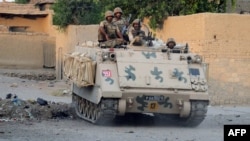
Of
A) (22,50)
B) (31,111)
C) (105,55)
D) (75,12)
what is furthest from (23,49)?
(105,55)

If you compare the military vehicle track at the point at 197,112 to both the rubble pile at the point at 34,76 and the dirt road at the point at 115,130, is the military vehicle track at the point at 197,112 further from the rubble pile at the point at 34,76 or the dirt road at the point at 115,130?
the rubble pile at the point at 34,76

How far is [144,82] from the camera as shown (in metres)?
12.7

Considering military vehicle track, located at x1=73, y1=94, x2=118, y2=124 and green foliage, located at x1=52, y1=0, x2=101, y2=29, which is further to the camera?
green foliage, located at x1=52, y1=0, x2=101, y2=29

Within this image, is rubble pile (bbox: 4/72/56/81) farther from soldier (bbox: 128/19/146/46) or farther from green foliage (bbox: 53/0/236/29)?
soldier (bbox: 128/19/146/46)

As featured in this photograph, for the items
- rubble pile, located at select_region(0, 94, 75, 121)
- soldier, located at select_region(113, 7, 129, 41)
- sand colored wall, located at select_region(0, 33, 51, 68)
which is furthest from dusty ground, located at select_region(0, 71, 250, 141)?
sand colored wall, located at select_region(0, 33, 51, 68)

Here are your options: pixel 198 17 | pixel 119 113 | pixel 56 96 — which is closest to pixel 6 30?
pixel 56 96

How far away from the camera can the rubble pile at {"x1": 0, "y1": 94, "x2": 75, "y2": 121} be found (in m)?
13.6

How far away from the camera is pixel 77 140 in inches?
402

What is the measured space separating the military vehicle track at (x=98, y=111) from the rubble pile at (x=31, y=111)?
1.23 ft

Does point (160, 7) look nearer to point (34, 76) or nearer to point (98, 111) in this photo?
point (98, 111)

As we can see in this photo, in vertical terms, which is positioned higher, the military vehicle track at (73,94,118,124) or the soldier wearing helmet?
the soldier wearing helmet

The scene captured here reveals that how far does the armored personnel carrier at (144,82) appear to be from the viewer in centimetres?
1245

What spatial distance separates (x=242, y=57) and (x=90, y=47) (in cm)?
618

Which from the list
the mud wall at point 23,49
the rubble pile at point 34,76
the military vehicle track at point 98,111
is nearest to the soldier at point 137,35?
the military vehicle track at point 98,111
